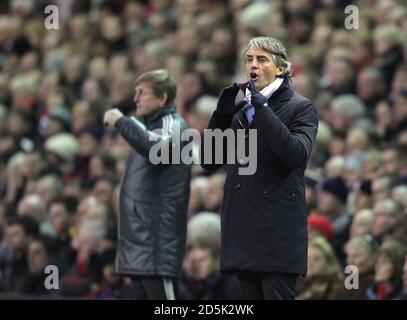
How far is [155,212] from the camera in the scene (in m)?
7.41

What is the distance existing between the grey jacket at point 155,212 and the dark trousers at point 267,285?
130 cm

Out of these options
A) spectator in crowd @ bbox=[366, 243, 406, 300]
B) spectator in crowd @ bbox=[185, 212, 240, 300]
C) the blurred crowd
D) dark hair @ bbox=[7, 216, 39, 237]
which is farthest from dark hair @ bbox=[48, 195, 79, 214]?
spectator in crowd @ bbox=[366, 243, 406, 300]

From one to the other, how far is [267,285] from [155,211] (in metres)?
Result: 1.53

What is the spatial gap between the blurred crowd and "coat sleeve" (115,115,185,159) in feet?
4.74

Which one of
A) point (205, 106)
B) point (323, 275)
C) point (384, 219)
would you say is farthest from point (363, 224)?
point (205, 106)

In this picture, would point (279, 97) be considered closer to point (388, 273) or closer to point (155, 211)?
point (155, 211)

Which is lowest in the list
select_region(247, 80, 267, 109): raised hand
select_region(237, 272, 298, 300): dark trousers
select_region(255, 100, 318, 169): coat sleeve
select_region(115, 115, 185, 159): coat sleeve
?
select_region(237, 272, 298, 300): dark trousers

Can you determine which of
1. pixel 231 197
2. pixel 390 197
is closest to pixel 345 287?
pixel 390 197

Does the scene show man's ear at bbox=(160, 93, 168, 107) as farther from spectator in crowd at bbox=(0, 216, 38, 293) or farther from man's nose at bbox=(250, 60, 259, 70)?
spectator in crowd at bbox=(0, 216, 38, 293)

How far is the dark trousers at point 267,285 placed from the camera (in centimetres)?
602

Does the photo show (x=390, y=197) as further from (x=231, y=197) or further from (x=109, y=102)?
(x=109, y=102)

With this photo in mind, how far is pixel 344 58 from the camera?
1116 cm

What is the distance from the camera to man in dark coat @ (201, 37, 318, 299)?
236 inches
